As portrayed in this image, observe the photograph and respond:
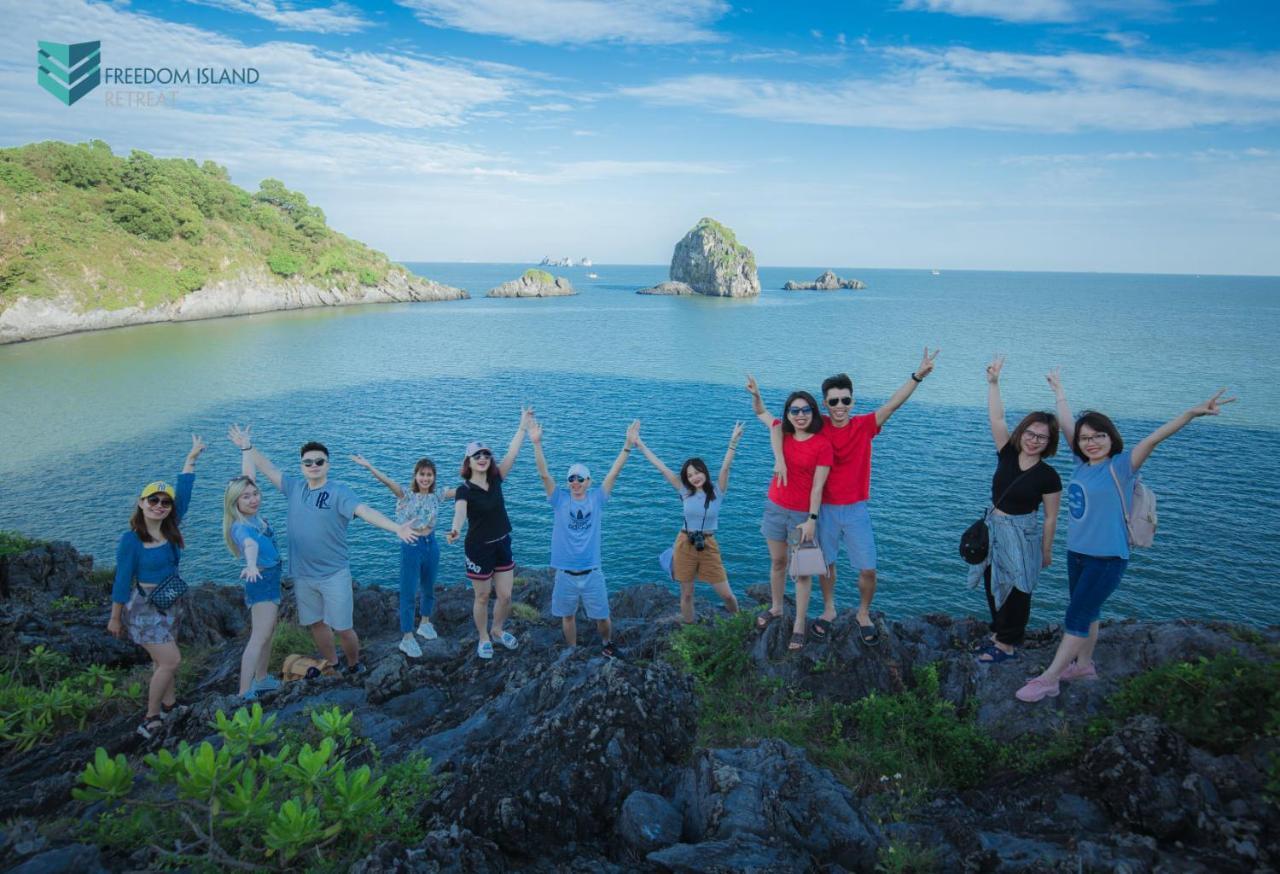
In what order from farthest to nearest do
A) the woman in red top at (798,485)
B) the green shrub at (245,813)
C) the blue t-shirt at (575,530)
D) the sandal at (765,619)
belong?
the blue t-shirt at (575,530) → the sandal at (765,619) → the woman in red top at (798,485) → the green shrub at (245,813)

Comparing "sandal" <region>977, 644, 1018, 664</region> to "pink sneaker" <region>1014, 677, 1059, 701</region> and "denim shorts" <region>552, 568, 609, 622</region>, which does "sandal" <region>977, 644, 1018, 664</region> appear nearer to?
"pink sneaker" <region>1014, 677, 1059, 701</region>

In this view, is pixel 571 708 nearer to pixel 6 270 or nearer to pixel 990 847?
pixel 990 847

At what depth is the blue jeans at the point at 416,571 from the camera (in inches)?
348

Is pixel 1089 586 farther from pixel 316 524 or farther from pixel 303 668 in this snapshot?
pixel 303 668

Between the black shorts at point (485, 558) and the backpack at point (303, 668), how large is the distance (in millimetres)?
2210

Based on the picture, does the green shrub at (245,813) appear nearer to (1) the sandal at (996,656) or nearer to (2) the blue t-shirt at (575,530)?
(2) the blue t-shirt at (575,530)

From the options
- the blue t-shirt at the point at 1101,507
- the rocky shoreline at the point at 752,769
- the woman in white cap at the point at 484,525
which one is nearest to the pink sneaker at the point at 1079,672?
the rocky shoreline at the point at 752,769

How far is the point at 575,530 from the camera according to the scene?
782 centimetres

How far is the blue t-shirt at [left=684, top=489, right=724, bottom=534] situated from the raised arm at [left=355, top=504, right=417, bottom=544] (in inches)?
148

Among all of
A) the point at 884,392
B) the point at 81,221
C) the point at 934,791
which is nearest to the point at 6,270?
the point at 81,221

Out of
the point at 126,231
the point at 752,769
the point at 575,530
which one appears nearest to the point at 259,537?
the point at 575,530

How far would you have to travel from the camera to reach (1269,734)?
477cm

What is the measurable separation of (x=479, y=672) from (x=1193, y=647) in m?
7.68

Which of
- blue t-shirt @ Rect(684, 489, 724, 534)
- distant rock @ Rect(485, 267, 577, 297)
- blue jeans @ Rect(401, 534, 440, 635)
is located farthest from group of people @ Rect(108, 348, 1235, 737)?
distant rock @ Rect(485, 267, 577, 297)
